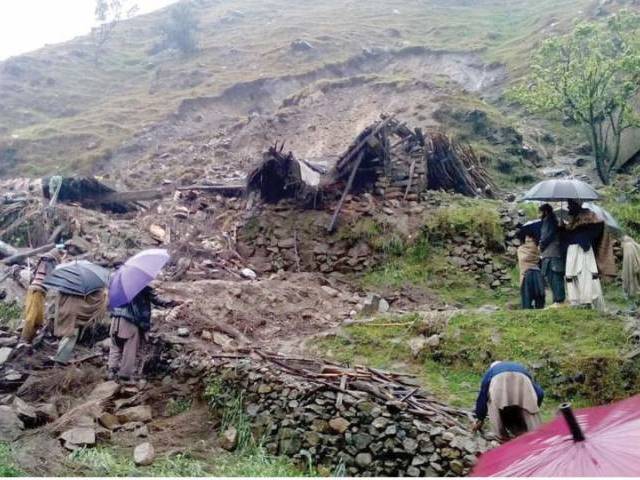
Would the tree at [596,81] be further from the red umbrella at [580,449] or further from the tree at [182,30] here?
the tree at [182,30]

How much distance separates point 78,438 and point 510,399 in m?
3.88

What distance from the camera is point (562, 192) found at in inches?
305

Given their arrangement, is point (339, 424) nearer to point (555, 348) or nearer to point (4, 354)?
point (555, 348)

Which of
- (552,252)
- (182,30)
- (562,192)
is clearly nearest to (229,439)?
(552,252)

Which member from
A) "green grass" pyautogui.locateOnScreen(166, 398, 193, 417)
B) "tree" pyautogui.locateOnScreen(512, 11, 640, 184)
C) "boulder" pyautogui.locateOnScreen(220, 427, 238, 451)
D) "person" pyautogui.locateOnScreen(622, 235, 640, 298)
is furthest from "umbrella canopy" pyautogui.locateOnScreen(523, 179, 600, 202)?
"tree" pyautogui.locateOnScreen(512, 11, 640, 184)

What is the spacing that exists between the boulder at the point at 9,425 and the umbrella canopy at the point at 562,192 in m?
6.37

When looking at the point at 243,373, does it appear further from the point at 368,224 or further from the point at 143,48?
the point at 143,48

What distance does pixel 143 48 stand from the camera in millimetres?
53812

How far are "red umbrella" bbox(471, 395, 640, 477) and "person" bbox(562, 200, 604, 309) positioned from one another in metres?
5.39

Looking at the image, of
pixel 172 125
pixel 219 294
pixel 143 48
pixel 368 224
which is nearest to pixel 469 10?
pixel 143 48

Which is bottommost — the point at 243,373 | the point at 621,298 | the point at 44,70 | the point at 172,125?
the point at 243,373

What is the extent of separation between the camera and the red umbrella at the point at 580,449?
88.1 inches

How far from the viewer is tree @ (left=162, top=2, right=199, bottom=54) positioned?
46969mm

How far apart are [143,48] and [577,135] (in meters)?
41.6
